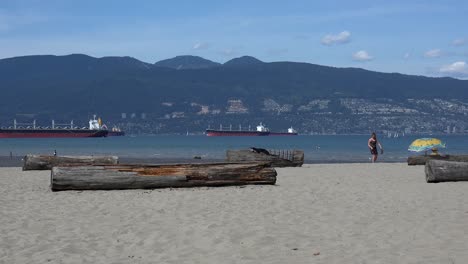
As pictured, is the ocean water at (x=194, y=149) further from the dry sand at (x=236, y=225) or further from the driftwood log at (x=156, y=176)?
the dry sand at (x=236, y=225)

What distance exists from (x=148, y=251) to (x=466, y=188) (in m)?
9.69

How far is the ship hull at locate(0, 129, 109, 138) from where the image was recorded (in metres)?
138

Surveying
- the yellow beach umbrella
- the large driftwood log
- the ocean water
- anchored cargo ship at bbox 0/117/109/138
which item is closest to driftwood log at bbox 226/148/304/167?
the yellow beach umbrella

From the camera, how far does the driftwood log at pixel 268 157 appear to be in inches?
884

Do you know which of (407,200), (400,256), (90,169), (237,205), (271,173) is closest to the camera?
(400,256)

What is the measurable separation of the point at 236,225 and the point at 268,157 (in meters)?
14.4

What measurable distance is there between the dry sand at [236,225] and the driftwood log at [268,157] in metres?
7.38

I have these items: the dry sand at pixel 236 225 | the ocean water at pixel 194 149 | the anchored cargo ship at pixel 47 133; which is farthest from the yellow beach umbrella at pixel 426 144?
the anchored cargo ship at pixel 47 133

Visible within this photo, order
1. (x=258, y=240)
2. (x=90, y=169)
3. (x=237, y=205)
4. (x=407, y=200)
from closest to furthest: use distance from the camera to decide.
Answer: (x=258, y=240), (x=237, y=205), (x=407, y=200), (x=90, y=169)

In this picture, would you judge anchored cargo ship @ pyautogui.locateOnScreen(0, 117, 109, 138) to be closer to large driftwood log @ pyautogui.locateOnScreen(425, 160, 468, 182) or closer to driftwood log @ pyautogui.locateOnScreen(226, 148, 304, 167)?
driftwood log @ pyautogui.locateOnScreen(226, 148, 304, 167)

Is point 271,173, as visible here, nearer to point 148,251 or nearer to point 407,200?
point 407,200

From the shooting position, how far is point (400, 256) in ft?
23.7

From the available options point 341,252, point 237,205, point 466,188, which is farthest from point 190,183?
point 341,252

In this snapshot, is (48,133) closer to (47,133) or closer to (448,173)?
(47,133)
